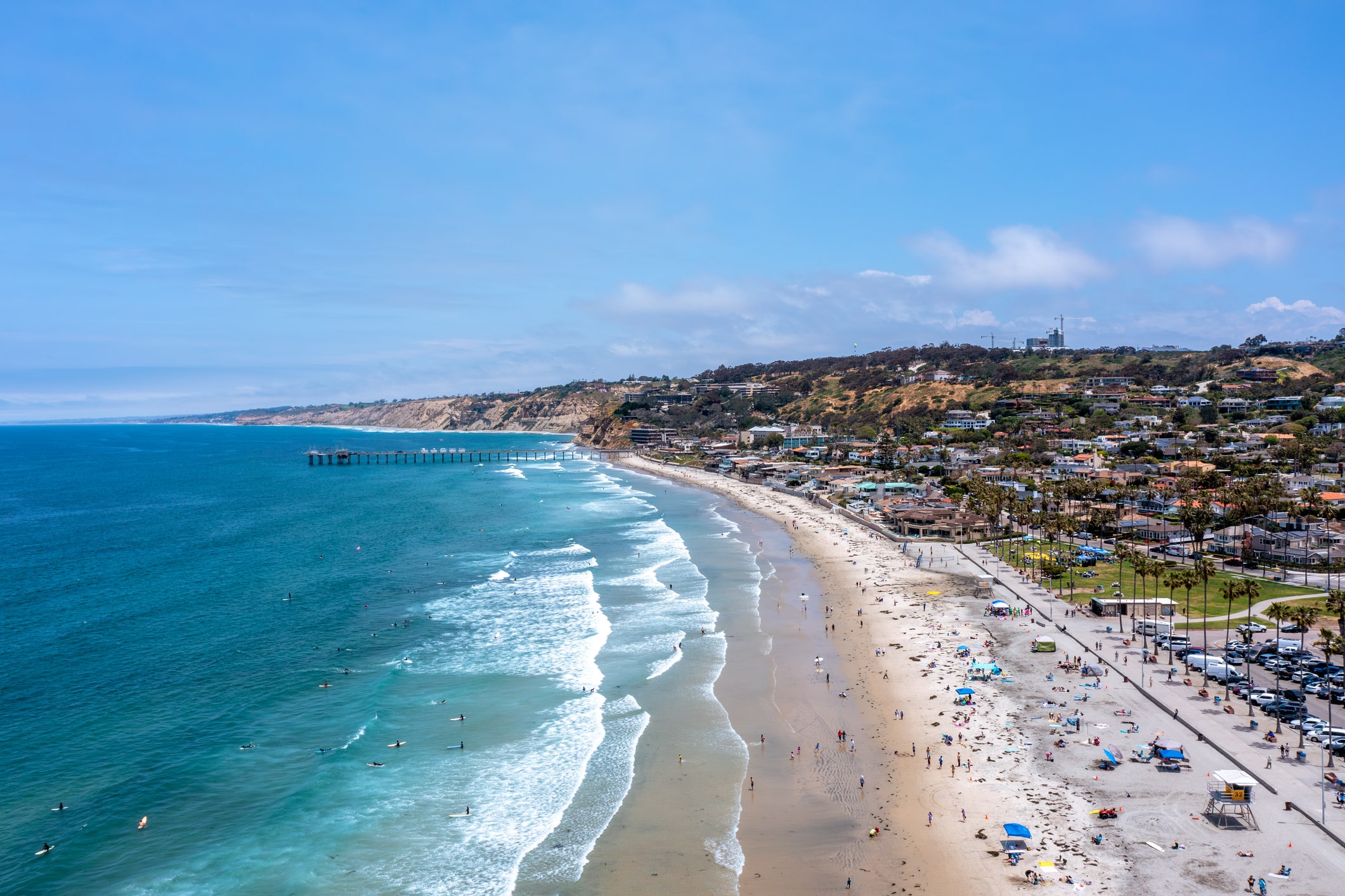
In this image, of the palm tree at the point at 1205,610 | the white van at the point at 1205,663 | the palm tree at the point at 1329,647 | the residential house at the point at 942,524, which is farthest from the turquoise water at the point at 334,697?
the palm tree at the point at 1205,610

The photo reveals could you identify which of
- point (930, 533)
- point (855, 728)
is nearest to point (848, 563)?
point (930, 533)

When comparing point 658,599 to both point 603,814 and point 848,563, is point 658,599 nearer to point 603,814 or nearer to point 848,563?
point 848,563

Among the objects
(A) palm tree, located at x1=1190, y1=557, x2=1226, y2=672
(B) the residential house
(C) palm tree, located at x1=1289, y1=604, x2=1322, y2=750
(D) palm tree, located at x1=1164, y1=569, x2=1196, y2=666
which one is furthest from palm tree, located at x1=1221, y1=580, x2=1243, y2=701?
(B) the residential house

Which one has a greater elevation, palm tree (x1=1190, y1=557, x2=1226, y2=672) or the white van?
palm tree (x1=1190, y1=557, x2=1226, y2=672)

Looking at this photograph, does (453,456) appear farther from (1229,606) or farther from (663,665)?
(1229,606)

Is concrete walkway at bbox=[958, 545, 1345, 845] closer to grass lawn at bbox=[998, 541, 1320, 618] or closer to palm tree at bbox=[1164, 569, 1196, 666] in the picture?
palm tree at bbox=[1164, 569, 1196, 666]

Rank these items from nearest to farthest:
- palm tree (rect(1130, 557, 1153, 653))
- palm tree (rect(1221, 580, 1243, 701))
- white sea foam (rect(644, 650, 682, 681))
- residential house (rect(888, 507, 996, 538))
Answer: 1. palm tree (rect(1221, 580, 1243, 701))
2. white sea foam (rect(644, 650, 682, 681))
3. palm tree (rect(1130, 557, 1153, 653))
4. residential house (rect(888, 507, 996, 538))

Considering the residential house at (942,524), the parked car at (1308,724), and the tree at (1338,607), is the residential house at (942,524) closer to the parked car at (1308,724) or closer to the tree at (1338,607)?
the tree at (1338,607)
